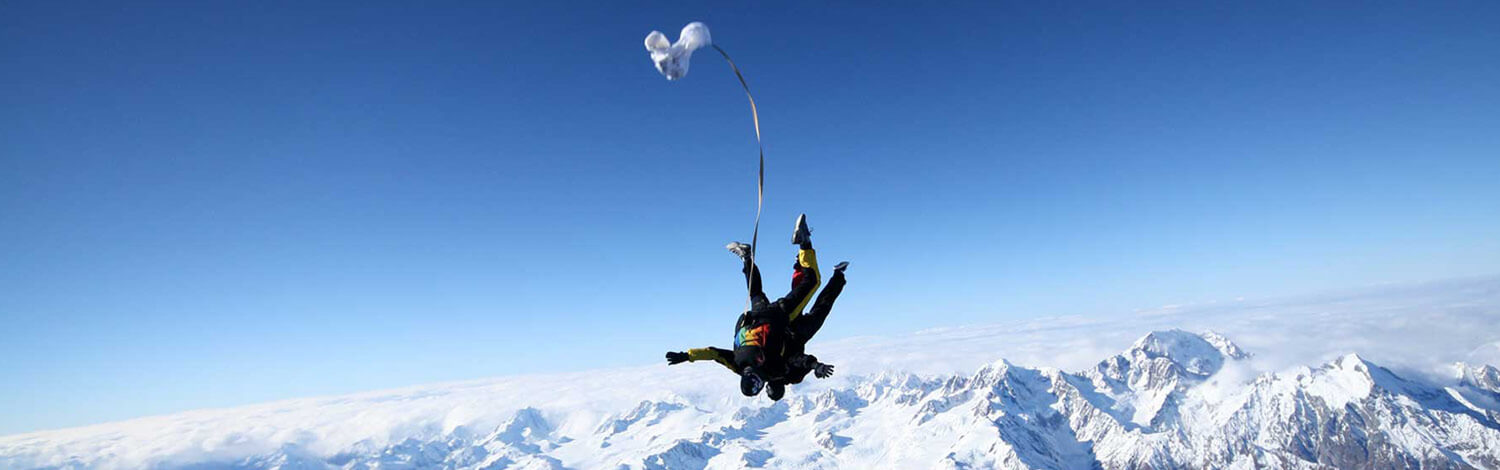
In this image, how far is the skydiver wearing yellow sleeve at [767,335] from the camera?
993cm

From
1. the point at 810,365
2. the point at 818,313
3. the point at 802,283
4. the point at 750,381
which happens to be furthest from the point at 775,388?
the point at 802,283

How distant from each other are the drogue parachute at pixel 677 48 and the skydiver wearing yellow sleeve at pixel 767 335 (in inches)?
153

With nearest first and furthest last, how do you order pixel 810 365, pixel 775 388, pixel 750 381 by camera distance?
pixel 750 381 → pixel 810 365 → pixel 775 388

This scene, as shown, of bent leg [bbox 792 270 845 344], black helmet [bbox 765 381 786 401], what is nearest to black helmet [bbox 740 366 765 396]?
black helmet [bbox 765 381 786 401]

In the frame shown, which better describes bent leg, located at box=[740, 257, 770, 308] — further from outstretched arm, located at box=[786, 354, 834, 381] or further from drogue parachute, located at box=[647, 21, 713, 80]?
drogue parachute, located at box=[647, 21, 713, 80]

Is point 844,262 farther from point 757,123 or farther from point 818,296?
point 757,123

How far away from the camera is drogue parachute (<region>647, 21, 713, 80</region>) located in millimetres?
8453

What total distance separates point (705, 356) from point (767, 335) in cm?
112

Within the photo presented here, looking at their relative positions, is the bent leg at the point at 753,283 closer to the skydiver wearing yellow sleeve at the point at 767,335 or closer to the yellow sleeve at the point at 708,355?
the skydiver wearing yellow sleeve at the point at 767,335

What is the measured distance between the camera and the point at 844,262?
458 inches

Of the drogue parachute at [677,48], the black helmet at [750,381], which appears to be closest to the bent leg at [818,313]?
the black helmet at [750,381]

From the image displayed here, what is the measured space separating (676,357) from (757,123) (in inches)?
164

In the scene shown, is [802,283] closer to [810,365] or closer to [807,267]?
[807,267]

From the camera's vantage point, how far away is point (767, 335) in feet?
33.3
